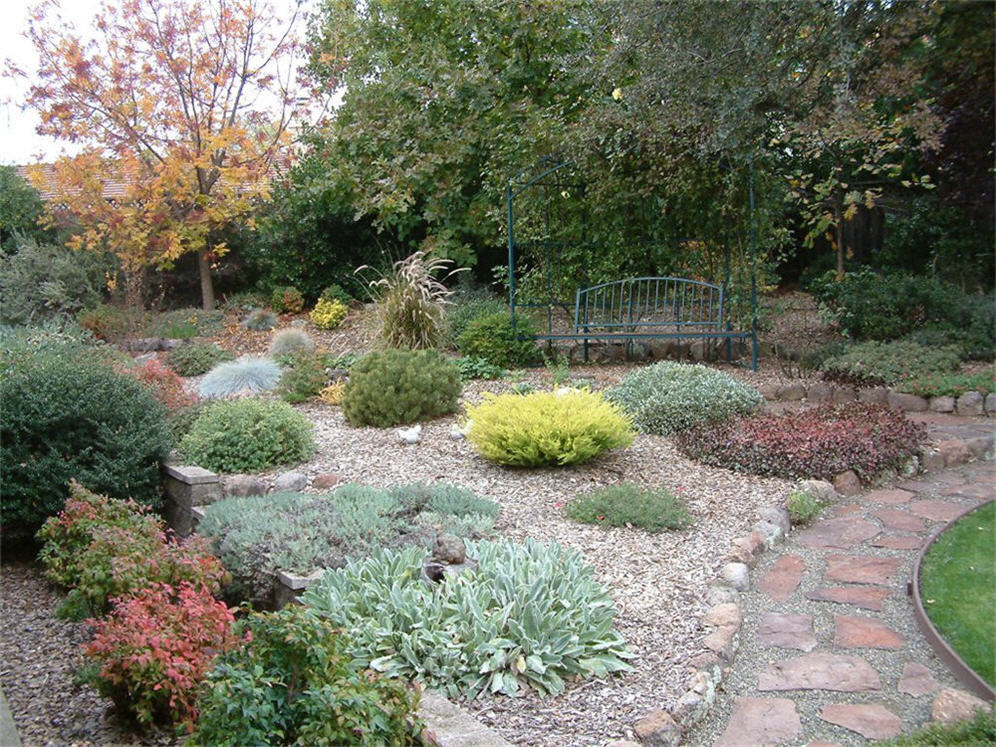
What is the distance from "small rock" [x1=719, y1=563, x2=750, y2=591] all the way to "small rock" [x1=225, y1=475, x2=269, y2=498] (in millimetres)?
2815

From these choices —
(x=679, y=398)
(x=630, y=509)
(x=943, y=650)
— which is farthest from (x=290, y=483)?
(x=943, y=650)

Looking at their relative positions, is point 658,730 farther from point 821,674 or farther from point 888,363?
point 888,363

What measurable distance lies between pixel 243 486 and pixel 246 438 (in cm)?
69

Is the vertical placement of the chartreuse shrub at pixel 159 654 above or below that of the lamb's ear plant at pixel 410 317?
below

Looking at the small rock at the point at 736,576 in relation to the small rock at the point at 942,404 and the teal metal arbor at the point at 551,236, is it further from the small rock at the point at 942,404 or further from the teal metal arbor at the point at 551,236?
the teal metal arbor at the point at 551,236

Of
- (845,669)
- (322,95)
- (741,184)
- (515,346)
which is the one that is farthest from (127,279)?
(845,669)

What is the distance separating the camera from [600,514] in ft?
15.7

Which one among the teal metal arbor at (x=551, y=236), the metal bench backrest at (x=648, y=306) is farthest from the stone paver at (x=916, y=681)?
the teal metal arbor at (x=551, y=236)

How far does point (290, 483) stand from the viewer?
5.42 metres

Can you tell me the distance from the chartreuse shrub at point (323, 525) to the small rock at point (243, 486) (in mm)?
447

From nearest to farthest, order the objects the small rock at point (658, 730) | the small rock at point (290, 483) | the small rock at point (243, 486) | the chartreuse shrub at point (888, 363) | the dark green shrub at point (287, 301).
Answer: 1. the small rock at point (658, 730)
2. the small rock at point (243, 486)
3. the small rock at point (290, 483)
4. the chartreuse shrub at point (888, 363)
5. the dark green shrub at point (287, 301)

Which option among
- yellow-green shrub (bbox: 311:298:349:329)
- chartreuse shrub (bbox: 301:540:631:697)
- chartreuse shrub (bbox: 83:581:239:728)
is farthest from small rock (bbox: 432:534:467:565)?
yellow-green shrub (bbox: 311:298:349:329)

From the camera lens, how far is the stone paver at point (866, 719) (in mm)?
2918

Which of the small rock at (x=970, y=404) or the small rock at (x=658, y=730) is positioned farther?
the small rock at (x=970, y=404)
